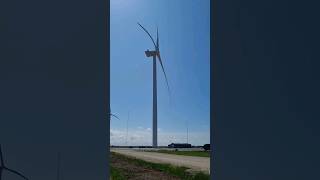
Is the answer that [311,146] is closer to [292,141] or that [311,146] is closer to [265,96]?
[292,141]

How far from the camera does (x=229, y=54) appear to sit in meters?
5.37
